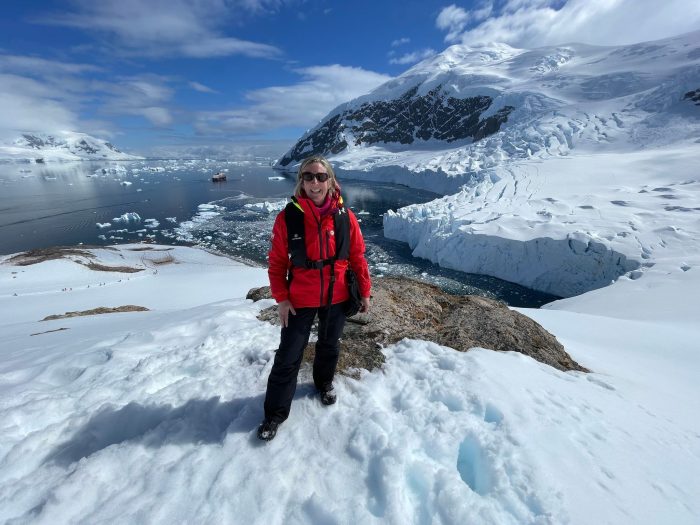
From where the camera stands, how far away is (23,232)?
30.5 meters

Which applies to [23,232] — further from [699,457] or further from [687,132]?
[687,132]

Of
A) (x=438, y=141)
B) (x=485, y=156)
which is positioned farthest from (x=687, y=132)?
(x=438, y=141)

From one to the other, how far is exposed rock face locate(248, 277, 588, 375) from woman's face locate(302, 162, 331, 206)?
162 cm

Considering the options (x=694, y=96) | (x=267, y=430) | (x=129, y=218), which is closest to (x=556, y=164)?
(x=694, y=96)

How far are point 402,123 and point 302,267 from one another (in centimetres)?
9851

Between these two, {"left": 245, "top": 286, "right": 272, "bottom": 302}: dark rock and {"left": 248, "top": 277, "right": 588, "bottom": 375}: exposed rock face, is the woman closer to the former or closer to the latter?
{"left": 248, "top": 277, "right": 588, "bottom": 375}: exposed rock face

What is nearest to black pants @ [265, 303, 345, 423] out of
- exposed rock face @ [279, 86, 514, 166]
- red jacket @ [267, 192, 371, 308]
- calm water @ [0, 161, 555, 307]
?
red jacket @ [267, 192, 371, 308]

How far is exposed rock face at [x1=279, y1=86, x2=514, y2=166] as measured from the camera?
75812 millimetres

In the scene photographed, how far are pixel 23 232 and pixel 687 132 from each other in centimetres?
6306

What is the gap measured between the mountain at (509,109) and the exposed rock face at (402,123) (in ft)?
0.96

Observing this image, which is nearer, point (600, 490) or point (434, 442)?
point (600, 490)

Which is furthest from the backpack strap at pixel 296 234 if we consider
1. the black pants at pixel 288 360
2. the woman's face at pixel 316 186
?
the black pants at pixel 288 360

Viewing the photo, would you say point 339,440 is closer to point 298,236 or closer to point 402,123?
point 298,236

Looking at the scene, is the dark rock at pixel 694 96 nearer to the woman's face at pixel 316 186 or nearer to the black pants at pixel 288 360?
the woman's face at pixel 316 186
